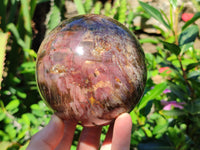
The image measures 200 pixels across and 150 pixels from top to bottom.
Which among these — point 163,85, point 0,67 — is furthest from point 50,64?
point 163,85

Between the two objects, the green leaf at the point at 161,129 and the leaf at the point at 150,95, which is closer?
the leaf at the point at 150,95

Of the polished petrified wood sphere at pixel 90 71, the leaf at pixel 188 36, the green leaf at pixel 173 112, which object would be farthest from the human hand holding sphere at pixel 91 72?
the leaf at pixel 188 36

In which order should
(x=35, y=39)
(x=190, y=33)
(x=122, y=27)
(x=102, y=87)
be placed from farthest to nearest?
(x=35, y=39) → (x=190, y=33) → (x=122, y=27) → (x=102, y=87)

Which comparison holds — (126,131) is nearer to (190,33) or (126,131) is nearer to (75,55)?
(75,55)

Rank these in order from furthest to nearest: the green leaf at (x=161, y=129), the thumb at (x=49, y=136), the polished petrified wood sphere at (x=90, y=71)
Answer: the green leaf at (x=161, y=129) → the thumb at (x=49, y=136) → the polished petrified wood sphere at (x=90, y=71)

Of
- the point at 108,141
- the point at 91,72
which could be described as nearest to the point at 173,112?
the point at 108,141

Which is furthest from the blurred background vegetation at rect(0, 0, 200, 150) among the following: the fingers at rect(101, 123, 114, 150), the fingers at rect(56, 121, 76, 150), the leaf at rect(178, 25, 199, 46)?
the fingers at rect(56, 121, 76, 150)

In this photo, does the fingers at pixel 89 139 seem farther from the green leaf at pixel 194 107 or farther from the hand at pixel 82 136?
the green leaf at pixel 194 107
